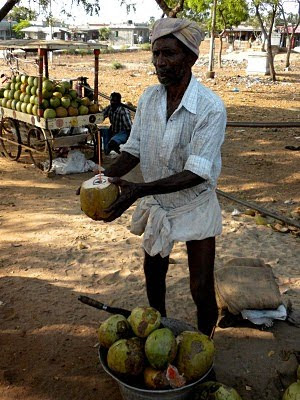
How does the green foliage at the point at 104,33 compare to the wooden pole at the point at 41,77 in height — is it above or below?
above

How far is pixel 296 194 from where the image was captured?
21.3ft

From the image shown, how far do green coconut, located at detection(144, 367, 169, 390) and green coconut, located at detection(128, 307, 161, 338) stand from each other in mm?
177

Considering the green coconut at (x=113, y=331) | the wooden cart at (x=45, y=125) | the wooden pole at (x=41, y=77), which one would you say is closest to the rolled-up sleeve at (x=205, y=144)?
the green coconut at (x=113, y=331)

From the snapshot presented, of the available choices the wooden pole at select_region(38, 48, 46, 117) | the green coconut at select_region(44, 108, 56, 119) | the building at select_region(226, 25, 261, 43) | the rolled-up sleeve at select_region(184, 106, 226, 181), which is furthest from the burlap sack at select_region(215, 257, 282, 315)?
the building at select_region(226, 25, 261, 43)

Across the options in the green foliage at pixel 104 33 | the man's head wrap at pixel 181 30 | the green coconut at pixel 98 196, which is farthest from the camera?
the green foliage at pixel 104 33

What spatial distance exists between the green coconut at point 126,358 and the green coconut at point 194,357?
7.3 inches

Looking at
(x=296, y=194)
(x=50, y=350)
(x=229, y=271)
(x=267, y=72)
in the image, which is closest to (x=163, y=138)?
(x=229, y=271)

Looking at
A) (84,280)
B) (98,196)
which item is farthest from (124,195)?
(84,280)

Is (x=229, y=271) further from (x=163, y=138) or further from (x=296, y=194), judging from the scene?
(x=296, y=194)

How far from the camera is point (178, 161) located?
7.27 ft

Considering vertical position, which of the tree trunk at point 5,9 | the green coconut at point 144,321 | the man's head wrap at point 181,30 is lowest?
the green coconut at point 144,321

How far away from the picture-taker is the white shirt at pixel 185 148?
6.79ft

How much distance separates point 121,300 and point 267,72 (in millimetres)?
21819

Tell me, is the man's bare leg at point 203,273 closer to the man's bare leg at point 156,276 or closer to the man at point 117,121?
the man's bare leg at point 156,276
